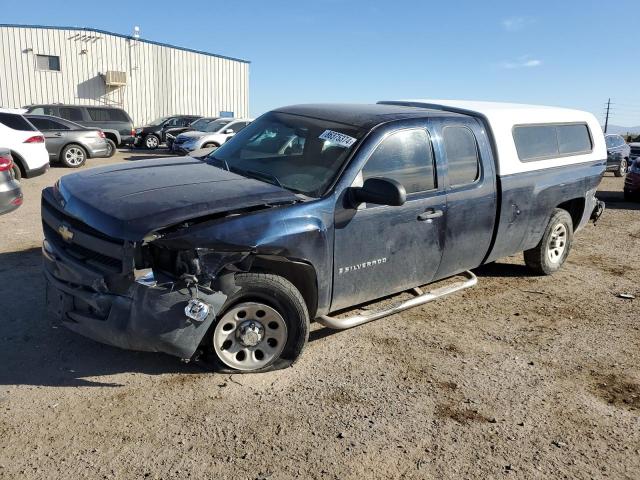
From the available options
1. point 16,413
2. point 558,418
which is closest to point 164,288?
point 16,413

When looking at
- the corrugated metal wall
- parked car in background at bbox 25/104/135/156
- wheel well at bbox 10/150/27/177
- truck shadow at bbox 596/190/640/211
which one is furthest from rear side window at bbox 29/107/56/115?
A: truck shadow at bbox 596/190/640/211

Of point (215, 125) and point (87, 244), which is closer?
point (87, 244)

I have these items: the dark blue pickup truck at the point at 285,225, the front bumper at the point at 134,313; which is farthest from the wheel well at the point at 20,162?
the front bumper at the point at 134,313

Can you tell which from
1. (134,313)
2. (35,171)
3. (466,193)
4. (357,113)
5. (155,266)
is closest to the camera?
(134,313)

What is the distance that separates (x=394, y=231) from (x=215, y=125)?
17.2 metres

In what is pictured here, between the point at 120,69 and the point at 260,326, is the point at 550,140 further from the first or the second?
the point at 120,69

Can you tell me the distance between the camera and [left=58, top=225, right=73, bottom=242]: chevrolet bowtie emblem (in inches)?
141

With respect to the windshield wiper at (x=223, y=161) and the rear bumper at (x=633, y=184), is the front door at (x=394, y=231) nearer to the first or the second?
the windshield wiper at (x=223, y=161)

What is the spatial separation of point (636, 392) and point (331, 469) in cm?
242

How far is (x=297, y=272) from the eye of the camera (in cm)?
379

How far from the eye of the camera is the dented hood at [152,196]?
128 inches

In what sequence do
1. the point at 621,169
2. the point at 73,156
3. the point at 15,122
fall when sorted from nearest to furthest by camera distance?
1. the point at 15,122
2. the point at 73,156
3. the point at 621,169

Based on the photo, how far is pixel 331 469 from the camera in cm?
287

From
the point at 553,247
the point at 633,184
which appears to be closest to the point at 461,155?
the point at 553,247
